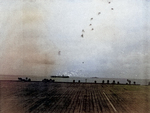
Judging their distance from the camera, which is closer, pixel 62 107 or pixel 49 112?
pixel 49 112

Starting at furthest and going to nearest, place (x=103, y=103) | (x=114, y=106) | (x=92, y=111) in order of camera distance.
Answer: (x=103, y=103) < (x=114, y=106) < (x=92, y=111)

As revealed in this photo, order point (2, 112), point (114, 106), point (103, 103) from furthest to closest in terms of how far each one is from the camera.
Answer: point (103, 103), point (114, 106), point (2, 112)

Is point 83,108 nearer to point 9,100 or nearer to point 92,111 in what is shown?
point 92,111

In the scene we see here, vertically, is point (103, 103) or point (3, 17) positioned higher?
point (3, 17)

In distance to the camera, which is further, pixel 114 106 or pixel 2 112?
pixel 114 106

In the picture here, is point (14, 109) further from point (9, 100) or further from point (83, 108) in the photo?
point (83, 108)

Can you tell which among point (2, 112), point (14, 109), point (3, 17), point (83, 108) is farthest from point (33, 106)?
point (3, 17)

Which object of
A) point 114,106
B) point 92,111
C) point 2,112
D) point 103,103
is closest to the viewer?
point 2,112

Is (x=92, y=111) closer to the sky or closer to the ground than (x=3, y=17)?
closer to the ground

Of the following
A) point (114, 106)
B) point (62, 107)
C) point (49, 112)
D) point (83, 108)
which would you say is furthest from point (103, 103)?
point (49, 112)
